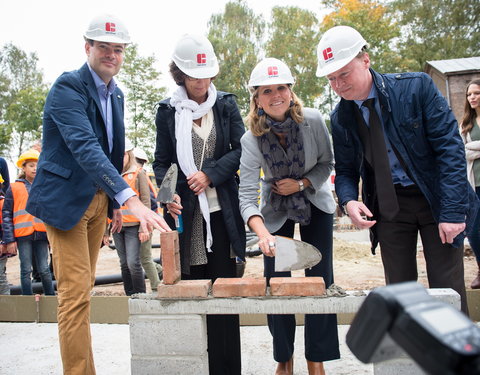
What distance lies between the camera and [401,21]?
2838cm

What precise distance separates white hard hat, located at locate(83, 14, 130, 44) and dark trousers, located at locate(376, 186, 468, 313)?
1.79 metres

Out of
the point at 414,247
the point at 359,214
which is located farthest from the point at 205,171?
the point at 414,247

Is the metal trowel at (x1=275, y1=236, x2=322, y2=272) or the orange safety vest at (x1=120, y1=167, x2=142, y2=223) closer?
the metal trowel at (x1=275, y1=236, x2=322, y2=272)

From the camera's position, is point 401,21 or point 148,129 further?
point 401,21

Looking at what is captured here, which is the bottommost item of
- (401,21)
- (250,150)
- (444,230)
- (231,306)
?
(231,306)

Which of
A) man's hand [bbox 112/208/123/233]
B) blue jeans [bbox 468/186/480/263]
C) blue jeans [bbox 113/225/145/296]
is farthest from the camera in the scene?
blue jeans [bbox 113/225/145/296]

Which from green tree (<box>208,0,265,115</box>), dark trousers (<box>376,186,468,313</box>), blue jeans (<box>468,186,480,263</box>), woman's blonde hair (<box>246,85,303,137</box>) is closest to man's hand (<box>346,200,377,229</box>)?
dark trousers (<box>376,186,468,313</box>)

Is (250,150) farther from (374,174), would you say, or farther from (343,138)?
(374,174)

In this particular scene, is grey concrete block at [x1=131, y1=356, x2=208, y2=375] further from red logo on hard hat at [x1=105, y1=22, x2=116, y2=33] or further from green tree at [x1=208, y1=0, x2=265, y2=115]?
green tree at [x1=208, y1=0, x2=265, y2=115]

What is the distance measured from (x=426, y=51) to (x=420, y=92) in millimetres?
28271

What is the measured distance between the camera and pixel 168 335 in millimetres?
2174

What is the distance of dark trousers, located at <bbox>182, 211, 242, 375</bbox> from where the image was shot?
Result: 9.09 ft

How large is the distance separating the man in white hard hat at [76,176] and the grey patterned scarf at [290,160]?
2.90 feet

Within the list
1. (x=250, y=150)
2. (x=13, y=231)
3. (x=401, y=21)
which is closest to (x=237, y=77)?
(x=401, y=21)
